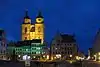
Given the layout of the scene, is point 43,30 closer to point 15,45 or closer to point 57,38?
point 15,45

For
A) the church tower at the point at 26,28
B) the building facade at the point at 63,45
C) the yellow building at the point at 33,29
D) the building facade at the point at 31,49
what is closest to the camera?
the building facade at the point at 63,45

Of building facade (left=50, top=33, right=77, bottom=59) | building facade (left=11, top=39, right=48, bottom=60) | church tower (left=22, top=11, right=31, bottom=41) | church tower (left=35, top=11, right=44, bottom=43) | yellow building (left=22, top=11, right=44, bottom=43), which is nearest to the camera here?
building facade (left=50, top=33, right=77, bottom=59)

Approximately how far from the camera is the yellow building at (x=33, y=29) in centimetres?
17400

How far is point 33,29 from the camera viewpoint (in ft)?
575

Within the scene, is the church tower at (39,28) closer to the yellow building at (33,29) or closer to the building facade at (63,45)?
the yellow building at (33,29)

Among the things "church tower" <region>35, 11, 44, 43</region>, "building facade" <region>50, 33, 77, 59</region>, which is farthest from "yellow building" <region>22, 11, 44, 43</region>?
"building facade" <region>50, 33, 77, 59</region>

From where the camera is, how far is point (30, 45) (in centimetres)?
15275

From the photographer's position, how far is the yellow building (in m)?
174

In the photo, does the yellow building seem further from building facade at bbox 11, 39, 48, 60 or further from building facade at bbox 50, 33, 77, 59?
building facade at bbox 50, 33, 77, 59

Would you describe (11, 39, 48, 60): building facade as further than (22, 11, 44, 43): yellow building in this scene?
No

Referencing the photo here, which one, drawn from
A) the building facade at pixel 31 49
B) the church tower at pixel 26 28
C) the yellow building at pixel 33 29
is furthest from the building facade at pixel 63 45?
the church tower at pixel 26 28

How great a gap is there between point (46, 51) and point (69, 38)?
433 inches

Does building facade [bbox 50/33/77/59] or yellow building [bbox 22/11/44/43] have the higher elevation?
yellow building [bbox 22/11/44/43]

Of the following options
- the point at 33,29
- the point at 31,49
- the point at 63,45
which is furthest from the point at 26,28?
the point at 63,45
